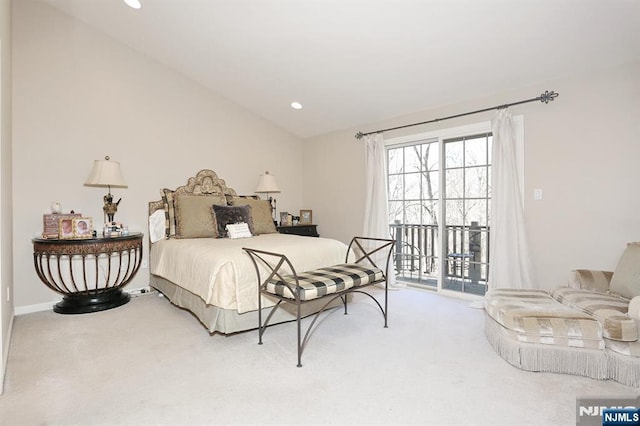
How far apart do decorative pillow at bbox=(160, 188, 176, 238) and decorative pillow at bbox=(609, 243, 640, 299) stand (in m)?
4.36

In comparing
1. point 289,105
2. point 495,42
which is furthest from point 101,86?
point 495,42

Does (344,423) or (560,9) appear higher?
(560,9)

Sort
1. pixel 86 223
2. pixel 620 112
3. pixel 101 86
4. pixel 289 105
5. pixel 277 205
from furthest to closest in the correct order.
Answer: pixel 277 205
pixel 289 105
pixel 101 86
pixel 86 223
pixel 620 112

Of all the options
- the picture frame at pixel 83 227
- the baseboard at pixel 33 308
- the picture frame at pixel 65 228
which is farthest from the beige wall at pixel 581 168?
the baseboard at pixel 33 308

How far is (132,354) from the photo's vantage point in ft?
7.91

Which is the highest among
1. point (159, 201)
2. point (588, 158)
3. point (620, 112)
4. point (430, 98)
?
point (430, 98)

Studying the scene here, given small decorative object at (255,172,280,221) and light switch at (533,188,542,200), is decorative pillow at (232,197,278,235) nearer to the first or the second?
small decorative object at (255,172,280,221)

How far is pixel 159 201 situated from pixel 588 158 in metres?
4.69

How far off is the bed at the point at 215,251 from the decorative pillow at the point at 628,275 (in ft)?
7.31

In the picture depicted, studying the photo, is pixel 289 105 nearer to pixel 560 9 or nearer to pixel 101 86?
pixel 101 86

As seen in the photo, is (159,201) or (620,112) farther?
(159,201)

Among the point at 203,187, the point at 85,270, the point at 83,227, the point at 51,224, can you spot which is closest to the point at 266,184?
the point at 203,187

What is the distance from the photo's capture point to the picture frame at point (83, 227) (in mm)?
3363

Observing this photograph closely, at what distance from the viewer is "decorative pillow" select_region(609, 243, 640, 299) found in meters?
2.35
